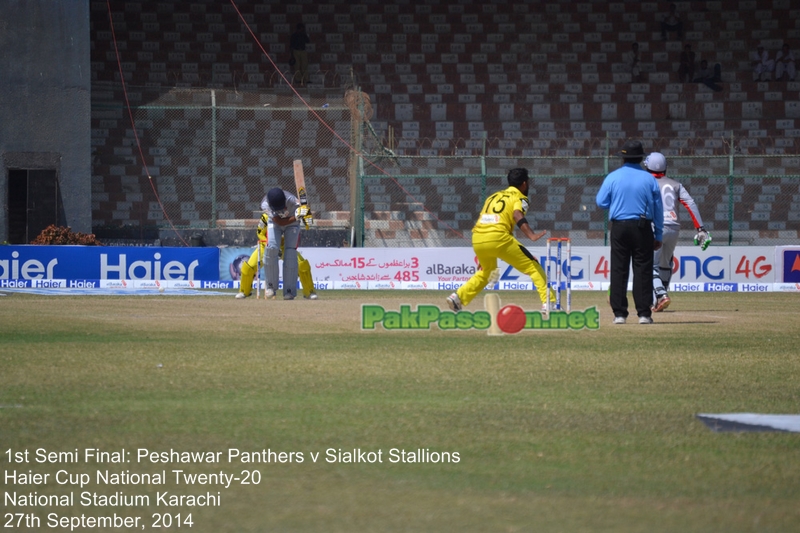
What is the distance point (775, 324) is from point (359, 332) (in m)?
5.20

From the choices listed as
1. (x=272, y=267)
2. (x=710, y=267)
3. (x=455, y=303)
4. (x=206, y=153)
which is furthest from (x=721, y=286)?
(x=455, y=303)

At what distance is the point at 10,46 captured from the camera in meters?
26.4

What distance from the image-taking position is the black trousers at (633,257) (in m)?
12.1

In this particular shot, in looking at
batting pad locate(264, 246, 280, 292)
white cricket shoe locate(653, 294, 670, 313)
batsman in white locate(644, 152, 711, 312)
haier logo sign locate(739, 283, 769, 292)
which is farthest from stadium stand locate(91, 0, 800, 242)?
white cricket shoe locate(653, 294, 670, 313)

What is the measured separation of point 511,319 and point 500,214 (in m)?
1.45

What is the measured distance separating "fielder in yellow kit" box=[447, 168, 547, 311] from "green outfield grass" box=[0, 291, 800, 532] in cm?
57

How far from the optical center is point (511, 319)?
11.0 meters

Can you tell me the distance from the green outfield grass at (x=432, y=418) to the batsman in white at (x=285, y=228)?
4735mm

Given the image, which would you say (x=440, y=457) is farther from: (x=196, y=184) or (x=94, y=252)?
(x=196, y=184)

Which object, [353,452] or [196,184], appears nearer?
[353,452]

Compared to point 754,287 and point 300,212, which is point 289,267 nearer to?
point 300,212

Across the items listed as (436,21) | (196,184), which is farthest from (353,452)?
(436,21)

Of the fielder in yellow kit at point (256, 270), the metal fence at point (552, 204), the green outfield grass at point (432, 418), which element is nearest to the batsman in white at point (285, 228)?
the fielder in yellow kit at point (256, 270)

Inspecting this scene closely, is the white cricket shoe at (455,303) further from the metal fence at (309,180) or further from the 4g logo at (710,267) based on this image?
the metal fence at (309,180)
